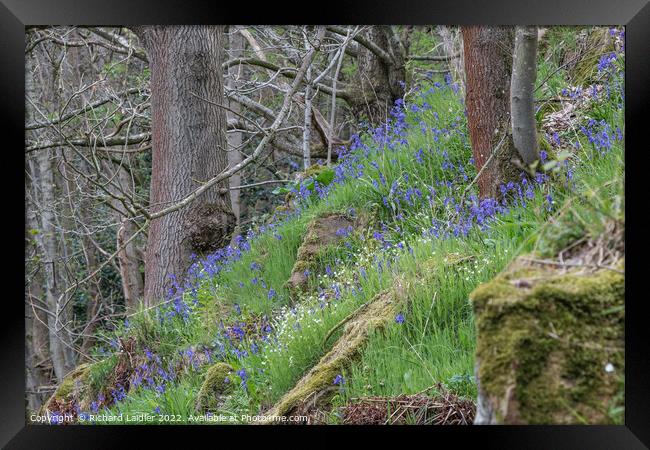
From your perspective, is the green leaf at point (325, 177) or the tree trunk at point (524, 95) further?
the green leaf at point (325, 177)

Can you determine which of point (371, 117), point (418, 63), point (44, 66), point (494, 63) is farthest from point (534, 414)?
point (44, 66)

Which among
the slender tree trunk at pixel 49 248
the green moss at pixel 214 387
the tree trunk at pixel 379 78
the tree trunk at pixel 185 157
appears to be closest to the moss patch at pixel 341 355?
the green moss at pixel 214 387

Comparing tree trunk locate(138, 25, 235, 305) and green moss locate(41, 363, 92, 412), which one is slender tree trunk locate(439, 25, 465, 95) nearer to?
tree trunk locate(138, 25, 235, 305)

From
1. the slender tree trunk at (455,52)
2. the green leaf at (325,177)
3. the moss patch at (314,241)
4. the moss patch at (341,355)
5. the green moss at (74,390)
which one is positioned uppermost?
the slender tree trunk at (455,52)

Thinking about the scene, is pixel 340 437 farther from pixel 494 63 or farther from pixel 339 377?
pixel 494 63

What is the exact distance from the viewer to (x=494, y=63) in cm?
408

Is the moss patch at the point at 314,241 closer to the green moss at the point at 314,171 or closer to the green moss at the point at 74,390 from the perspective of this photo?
the green moss at the point at 314,171

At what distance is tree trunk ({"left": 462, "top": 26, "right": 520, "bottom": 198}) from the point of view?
13.2 feet
